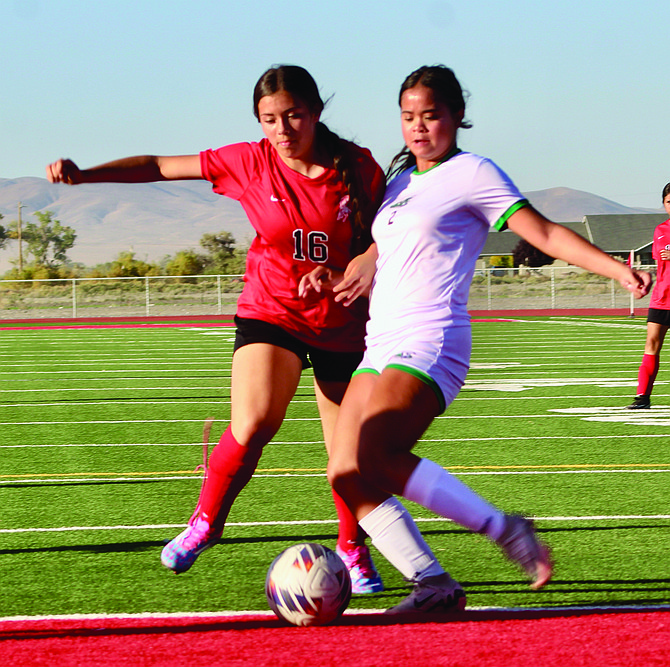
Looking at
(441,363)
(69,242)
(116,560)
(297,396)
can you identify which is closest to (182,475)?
(116,560)

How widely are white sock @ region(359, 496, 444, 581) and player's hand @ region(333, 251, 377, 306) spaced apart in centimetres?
84

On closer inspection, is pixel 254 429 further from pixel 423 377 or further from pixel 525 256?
pixel 525 256

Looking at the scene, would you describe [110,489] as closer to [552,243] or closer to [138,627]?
[138,627]

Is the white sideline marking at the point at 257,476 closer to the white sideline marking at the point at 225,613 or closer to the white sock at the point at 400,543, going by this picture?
the white sideline marking at the point at 225,613

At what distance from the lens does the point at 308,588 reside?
367 centimetres

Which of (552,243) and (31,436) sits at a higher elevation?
(552,243)

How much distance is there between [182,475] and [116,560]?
7.49 ft

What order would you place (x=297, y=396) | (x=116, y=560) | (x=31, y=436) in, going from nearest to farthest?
(x=116, y=560) < (x=31, y=436) < (x=297, y=396)

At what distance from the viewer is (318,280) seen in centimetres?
399

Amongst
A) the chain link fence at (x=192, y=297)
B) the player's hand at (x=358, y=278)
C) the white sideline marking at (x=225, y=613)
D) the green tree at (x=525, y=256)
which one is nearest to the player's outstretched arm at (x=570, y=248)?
the player's hand at (x=358, y=278)

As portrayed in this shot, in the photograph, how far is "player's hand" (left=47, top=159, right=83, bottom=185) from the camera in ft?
14.1

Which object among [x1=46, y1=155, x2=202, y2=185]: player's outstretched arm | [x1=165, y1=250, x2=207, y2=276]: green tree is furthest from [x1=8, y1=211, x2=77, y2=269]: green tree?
[x1=46, y1=155, x2=202, y2=185]: player's outstretched arm

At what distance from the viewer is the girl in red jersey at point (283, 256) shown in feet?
13.6

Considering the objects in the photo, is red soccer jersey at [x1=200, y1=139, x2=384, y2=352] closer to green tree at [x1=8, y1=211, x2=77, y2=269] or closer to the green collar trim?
the green collar trim
